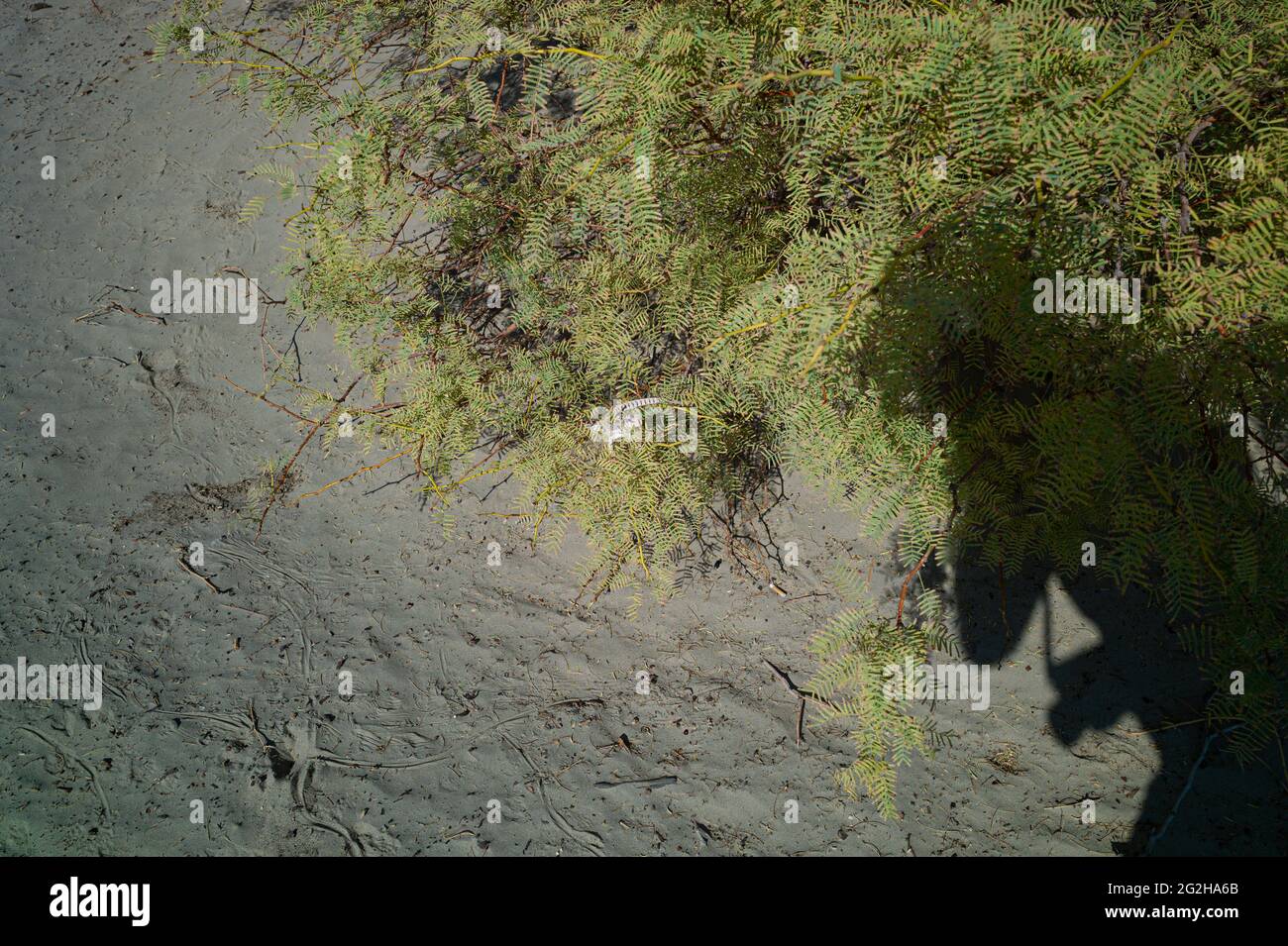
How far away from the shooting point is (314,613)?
2830 millimetres

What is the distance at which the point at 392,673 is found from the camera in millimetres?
2725

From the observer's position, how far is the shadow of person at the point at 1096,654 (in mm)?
2406

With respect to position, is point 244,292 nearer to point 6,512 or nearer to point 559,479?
point 6,512

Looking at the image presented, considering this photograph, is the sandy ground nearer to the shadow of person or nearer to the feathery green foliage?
the shadow of person

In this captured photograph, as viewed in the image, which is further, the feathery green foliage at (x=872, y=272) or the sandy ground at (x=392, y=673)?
the sandy ground at (x=392, y=673)

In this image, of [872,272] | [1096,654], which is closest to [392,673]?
[872,272]

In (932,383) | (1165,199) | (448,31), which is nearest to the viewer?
(1165,199)

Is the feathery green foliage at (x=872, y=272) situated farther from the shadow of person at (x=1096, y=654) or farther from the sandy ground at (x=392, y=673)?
the sandy ground at (x=392, y=673)

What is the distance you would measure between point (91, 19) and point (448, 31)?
278 centimetres

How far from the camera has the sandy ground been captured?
2420 mm

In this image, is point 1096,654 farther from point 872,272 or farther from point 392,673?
point 392,673

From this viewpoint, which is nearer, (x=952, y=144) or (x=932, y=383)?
(x=952, y=144)

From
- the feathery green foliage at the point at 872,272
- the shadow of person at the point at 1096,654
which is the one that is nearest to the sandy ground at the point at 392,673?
the shadow of person at the point at 1096,654

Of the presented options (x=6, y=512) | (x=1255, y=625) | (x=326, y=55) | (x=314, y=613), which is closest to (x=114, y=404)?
(x=6, y=512)
